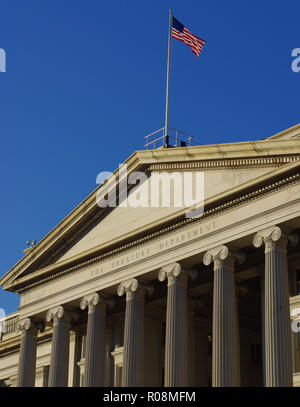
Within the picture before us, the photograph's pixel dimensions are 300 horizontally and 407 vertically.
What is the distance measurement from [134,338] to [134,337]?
5 centimetres

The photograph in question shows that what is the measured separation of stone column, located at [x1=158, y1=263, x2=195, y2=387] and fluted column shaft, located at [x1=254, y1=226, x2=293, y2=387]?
553 centimetres

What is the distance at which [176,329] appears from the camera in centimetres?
4172

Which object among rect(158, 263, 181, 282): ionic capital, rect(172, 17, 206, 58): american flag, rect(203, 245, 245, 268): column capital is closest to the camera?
rect(203, 245, 245, 268): column capital

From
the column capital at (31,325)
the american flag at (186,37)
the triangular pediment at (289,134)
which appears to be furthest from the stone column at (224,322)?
the column capital at (31,325)

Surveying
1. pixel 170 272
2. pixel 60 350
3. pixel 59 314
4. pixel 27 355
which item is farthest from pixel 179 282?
pixel 27 355

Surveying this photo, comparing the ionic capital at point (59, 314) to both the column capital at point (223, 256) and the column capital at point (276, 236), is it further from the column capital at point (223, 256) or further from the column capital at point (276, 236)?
the column capital at point (276, 236)

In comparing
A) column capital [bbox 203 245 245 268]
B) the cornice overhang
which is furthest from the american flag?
column capital [bbox 203 245 245 268]

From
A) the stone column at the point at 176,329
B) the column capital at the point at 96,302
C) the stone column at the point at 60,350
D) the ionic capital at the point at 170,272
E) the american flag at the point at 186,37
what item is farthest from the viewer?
the american flag at the point at 186,37

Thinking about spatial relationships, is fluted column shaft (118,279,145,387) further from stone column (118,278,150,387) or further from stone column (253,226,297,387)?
stone column (253,226,297,387)

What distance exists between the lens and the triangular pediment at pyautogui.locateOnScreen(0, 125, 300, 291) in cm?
3875

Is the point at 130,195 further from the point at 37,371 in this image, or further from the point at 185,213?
the point at 37,371

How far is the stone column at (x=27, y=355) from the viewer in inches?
2020

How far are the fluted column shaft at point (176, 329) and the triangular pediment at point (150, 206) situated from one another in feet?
9.05
